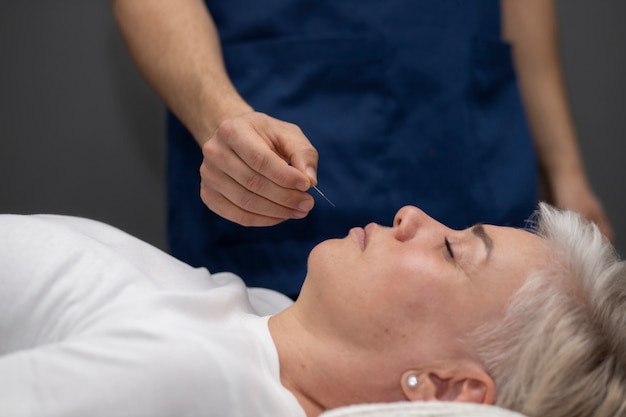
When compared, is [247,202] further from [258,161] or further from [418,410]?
[418,410]

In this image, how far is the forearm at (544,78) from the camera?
179 cm

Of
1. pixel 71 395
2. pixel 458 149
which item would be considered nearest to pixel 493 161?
pixel 458 149

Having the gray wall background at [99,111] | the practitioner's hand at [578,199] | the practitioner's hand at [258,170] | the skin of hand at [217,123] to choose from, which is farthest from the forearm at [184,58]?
the practitioner's hand at [578,199]

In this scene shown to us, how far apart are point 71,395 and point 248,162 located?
1.41ft

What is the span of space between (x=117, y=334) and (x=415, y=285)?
17.1 inches

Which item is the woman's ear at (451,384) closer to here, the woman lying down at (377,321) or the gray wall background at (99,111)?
A: the woman lying down at (377,321)

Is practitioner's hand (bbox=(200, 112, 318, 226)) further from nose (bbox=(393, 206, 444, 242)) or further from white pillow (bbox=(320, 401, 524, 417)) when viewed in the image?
white pillow (bbox=(320, 401, 524, 417))

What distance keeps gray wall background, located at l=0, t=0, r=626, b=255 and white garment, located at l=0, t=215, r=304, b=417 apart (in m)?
0.90

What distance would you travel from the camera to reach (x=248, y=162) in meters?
1.12

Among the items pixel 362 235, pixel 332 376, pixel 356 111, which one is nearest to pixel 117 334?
pixel 332 376

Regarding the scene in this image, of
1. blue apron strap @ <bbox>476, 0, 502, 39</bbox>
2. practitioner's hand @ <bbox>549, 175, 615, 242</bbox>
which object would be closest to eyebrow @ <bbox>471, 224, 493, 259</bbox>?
blue apron strap @ <bbox>476, 0, 502, 39</bbox>

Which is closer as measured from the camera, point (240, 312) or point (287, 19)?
point (240, 312)

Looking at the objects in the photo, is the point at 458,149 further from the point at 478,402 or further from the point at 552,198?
the point at 478,402

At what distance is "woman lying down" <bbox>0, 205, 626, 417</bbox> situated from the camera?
103cm
